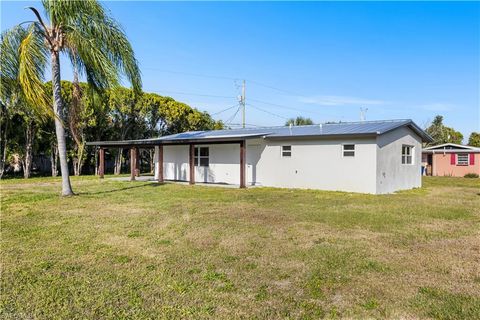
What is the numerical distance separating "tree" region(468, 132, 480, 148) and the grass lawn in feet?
150

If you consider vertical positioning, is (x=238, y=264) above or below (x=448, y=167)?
below

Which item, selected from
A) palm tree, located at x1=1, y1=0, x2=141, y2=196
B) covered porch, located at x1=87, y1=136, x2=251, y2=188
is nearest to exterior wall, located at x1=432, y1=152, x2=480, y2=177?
covered porch, located at x1=87, y1=136, x2=251, y2=188

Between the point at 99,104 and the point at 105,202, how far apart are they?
4682 mm

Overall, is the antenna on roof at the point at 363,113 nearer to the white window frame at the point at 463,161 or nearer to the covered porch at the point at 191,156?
the white window frame at the point at 463,161

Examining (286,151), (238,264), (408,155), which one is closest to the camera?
(238,264)

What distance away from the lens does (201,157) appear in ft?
60.4

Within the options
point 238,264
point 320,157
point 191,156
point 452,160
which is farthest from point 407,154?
point 238,264

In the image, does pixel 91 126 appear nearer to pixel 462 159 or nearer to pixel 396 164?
pixel 396 164

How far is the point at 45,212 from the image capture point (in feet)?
27.5

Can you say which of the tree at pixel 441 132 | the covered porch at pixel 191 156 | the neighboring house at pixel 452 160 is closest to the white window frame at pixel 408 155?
the covered porch at pixel 191 156

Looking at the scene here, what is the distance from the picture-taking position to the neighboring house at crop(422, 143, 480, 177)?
25500 mm

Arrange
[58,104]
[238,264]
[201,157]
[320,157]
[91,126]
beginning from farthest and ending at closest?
[91,126]
[201,157]
[320,157]
[58,104]
[238,264]

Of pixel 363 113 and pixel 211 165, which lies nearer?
pixel 211 165

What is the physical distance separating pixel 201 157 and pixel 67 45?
364 inches
